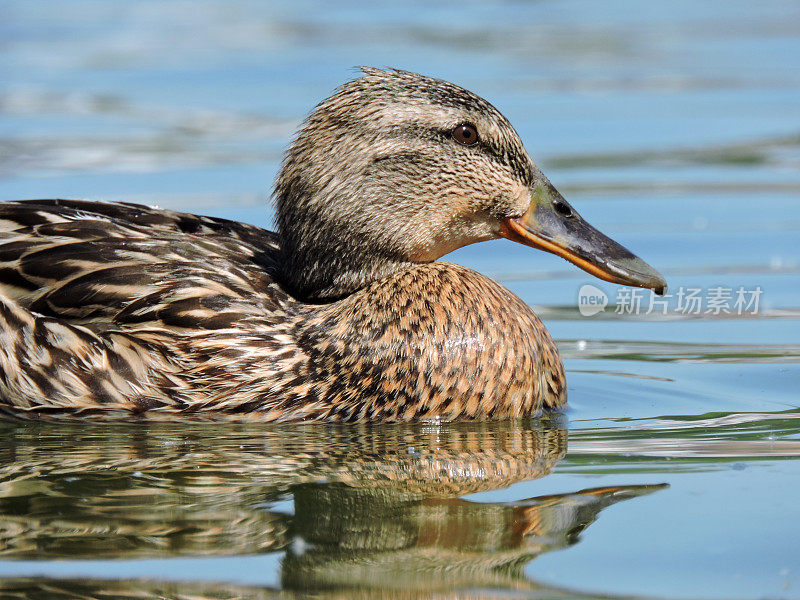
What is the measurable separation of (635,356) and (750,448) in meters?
2.09

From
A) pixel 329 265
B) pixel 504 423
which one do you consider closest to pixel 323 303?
pixel 329 265

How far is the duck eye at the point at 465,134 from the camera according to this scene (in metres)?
7.82

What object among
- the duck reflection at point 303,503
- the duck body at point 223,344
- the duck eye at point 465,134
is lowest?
the duck reflection at point 303,503

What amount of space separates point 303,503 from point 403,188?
2.13 m

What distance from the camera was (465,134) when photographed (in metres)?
7.84

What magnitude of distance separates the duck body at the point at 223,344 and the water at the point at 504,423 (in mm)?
160

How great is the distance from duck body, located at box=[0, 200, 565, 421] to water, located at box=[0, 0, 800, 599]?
0.16 m

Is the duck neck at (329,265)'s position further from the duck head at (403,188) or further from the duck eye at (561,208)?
the duck eye at (561,208)

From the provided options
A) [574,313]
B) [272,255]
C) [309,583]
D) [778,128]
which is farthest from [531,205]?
[778,128]

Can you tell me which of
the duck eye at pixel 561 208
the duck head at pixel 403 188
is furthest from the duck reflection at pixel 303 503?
the duck eye at pixel 561 208

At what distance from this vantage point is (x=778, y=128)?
49.0ft

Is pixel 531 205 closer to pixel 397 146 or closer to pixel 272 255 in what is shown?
pixel 397 146

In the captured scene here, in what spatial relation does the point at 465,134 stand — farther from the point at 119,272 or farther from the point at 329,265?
the point at 119,272

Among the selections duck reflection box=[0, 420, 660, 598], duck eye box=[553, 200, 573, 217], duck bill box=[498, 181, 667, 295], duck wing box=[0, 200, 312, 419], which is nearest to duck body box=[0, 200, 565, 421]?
duck wing box=[0, 200, 312, 419]
